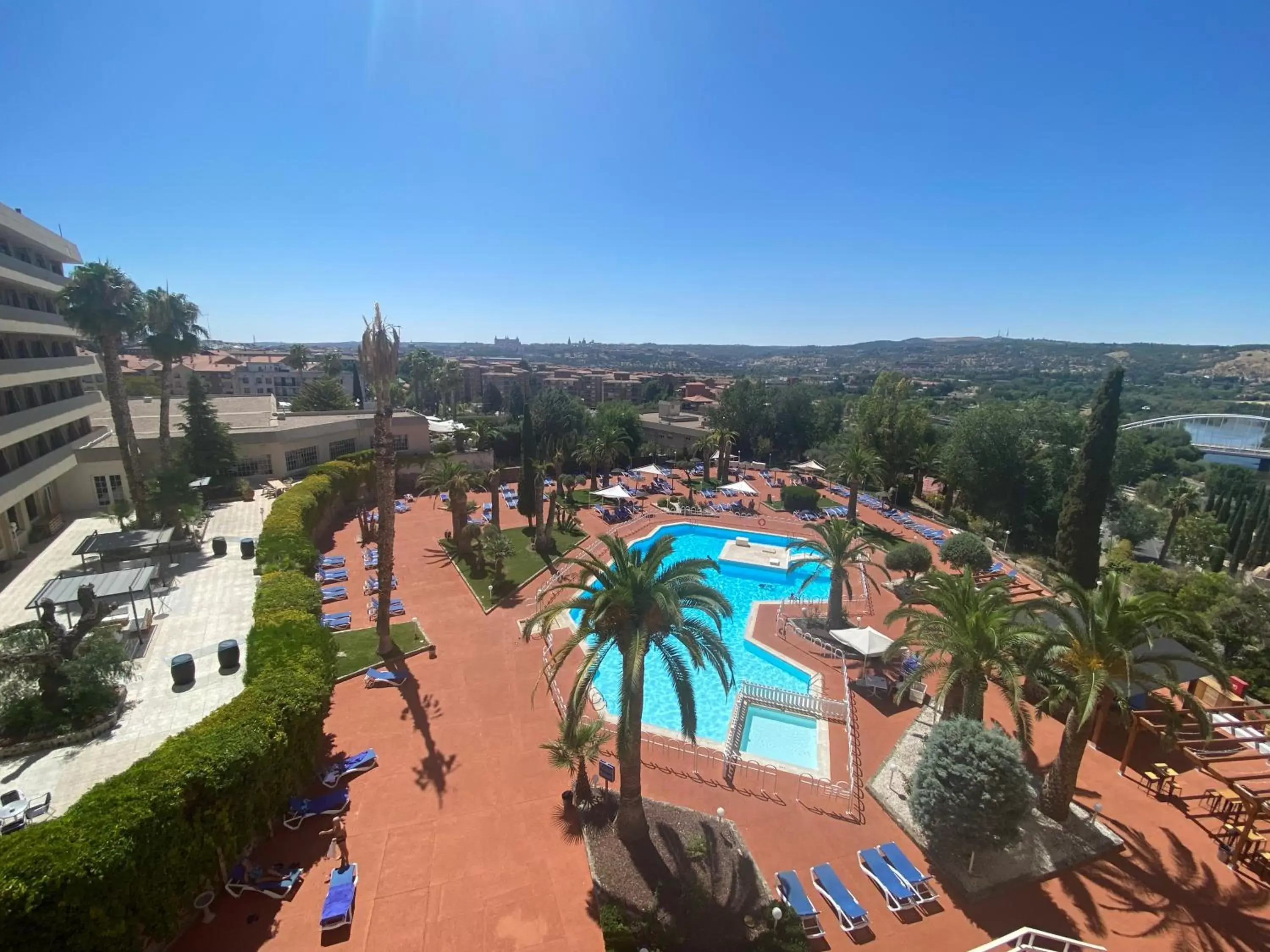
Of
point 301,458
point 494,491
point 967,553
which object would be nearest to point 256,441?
point 301,458

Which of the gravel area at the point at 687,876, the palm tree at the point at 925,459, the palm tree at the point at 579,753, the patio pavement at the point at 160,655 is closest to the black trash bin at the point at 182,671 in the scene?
the patio pavement at the point at 160,655

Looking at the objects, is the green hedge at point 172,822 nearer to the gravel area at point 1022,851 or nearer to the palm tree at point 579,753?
the palm tree at point 579,753

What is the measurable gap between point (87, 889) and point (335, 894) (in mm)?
3930

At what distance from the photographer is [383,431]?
1881 cm

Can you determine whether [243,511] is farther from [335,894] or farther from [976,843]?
[976,843]

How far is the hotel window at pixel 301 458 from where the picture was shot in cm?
3816

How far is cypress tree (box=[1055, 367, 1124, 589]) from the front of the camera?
2862cm

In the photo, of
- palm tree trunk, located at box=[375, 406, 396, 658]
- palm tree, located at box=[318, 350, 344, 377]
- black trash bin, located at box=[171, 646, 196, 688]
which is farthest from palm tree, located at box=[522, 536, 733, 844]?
palm tree, located at box=[318, 350, 344, 377]

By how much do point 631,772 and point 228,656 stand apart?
40.4ft

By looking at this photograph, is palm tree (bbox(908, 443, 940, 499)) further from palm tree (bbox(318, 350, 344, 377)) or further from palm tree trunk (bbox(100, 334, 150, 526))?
palm tree (bbox(318, 350, 344, 377))

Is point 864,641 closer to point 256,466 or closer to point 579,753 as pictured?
point 579,753

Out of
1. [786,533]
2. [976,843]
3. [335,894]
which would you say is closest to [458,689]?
[335,894]

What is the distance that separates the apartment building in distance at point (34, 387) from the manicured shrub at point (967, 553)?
4052 cm

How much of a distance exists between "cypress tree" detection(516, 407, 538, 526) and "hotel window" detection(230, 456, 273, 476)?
1722cm
